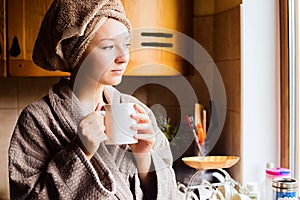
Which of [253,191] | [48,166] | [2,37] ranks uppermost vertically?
[2,37]

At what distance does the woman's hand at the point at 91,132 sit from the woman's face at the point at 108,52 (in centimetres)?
9

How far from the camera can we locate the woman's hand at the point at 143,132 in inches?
38.3

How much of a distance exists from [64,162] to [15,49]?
0.81 m

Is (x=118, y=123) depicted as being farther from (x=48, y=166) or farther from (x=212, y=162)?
(x=212, y=162)

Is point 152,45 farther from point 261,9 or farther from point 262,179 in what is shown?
point 262,179

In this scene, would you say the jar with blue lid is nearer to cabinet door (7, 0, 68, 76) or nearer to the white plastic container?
the white plastic container

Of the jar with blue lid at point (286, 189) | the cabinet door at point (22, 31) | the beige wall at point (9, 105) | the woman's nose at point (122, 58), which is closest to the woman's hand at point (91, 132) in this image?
the woman's nose at point (122, 58)

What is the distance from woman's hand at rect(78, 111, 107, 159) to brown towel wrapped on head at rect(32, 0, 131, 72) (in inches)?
5.4

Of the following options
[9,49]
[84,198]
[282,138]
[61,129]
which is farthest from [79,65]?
[282,138]

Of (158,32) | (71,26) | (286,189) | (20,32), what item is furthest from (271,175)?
(20,32)

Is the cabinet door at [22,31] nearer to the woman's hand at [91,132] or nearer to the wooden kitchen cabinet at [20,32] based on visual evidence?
the wooden kitchen cabinet at [20,32]

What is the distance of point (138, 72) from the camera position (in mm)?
1619

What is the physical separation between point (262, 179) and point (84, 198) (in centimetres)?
84

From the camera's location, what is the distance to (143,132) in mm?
985
